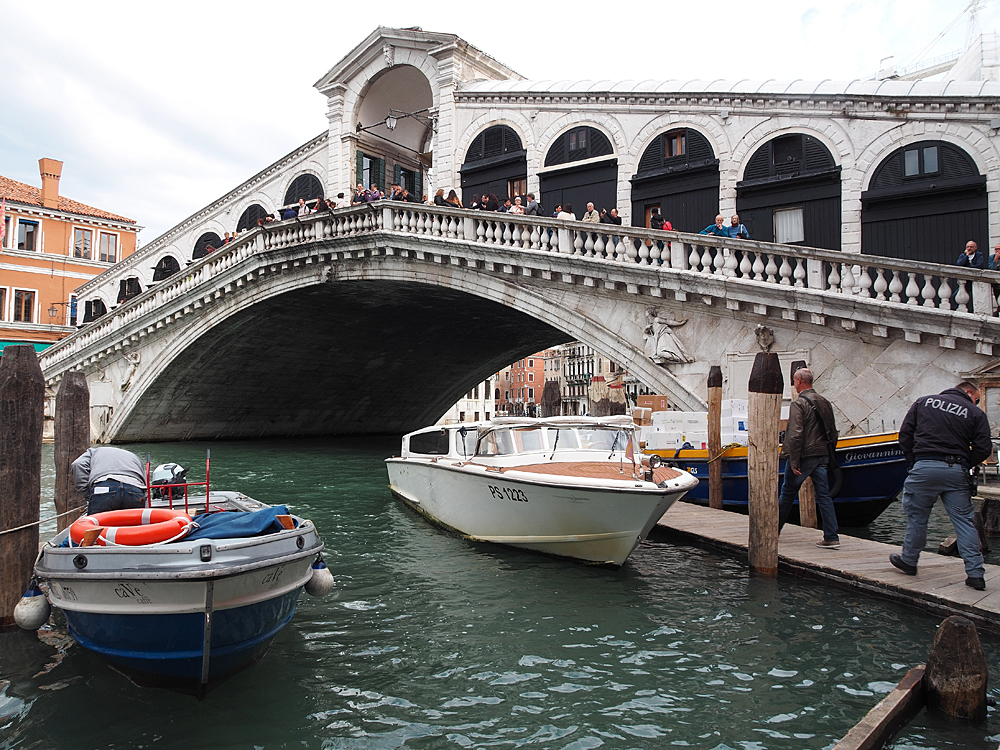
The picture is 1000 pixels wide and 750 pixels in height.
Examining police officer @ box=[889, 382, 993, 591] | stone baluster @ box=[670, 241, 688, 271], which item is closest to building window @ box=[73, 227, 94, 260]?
stone baluster @ box=[670, 241, 688, 271]

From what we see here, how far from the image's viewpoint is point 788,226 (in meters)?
13.9

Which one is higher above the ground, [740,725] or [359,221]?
[359,221]

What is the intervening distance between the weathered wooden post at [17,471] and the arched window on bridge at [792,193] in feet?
41.0

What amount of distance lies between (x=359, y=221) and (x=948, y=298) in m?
11.8

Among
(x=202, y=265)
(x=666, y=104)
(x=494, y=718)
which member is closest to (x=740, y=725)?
(x=494, y=718)

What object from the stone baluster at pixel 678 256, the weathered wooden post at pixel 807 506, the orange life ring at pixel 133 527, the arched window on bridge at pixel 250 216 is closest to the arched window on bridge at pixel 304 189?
the arched window on bridge at pixel 250 216

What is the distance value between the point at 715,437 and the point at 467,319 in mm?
12180

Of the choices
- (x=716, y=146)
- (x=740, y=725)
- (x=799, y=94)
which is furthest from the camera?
(x=716, y=146)

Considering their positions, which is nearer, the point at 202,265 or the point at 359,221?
the point at 359,221

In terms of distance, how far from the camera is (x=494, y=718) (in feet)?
12.7

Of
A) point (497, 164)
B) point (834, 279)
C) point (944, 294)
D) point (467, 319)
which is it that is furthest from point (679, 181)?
point (467, 319)

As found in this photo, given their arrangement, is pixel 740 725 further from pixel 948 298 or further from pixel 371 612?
pixel 948 298

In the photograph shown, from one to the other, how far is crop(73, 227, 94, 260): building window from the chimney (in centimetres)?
139

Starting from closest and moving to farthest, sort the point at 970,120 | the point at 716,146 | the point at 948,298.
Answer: the point at 948,298
the point at 970,120
the point at 716,146
